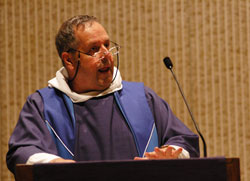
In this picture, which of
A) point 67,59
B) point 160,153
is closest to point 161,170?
point 160,153

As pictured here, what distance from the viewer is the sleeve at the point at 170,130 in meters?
2.55

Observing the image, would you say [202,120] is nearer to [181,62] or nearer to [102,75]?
[181,62]

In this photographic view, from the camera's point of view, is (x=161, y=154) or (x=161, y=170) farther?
(x=161, y=154)

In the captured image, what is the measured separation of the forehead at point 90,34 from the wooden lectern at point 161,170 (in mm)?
1203

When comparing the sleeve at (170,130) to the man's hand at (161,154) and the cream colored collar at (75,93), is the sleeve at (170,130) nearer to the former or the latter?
the cream colored collar at (75,93)

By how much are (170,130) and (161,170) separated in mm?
1011

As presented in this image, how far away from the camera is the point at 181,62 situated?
3883 mm

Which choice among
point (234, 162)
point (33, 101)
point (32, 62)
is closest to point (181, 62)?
point (32, 62)

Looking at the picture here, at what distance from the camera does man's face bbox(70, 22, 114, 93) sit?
2.70m

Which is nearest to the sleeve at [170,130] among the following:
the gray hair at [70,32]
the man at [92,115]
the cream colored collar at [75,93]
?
the man at [92,115]

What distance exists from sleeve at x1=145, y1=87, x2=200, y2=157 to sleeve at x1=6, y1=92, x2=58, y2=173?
0.63 meters

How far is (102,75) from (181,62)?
4.37ft

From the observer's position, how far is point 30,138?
2.45 meters

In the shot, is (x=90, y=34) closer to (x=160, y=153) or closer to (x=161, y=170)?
(x=160, y=153)
